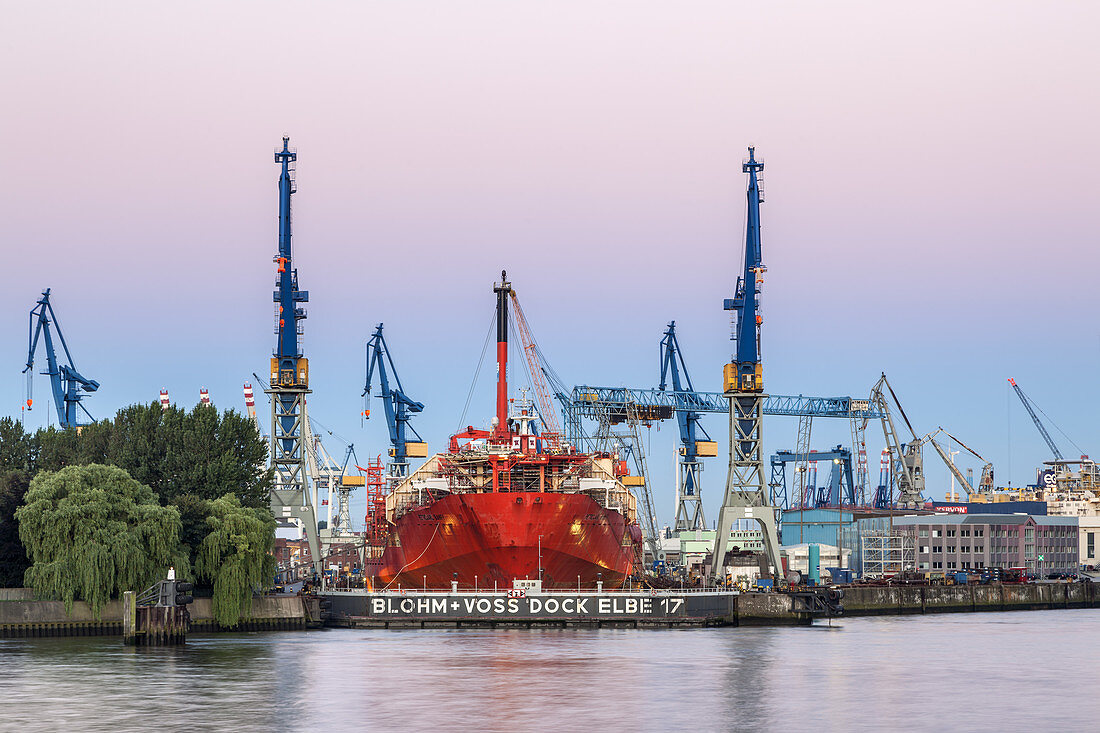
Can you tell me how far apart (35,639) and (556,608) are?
3009 cm

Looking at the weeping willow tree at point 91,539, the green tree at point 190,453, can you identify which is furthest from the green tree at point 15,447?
the weeping willow tree at point 91,539

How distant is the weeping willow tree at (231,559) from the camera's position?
8950cm

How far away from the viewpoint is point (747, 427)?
123 m

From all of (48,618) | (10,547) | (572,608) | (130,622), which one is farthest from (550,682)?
(10,547)

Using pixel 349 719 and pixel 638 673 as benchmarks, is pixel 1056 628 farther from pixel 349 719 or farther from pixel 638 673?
pixel 349 719

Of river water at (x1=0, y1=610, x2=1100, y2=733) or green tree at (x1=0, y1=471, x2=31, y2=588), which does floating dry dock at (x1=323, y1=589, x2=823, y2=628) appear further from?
green tree at (x1=0, y1=471, x2=31, y2=588)

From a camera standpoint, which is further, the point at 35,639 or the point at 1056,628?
the point at 1056,628

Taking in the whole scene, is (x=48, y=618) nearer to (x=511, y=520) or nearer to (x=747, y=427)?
(x=511, y=520)

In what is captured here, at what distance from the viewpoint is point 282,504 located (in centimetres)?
12112

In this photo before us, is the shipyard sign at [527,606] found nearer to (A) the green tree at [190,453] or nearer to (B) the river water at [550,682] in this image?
(B) the river water at [550,682]

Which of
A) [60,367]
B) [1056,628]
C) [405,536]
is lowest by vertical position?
[1056,628]

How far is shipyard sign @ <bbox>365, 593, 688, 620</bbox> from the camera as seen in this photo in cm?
9262

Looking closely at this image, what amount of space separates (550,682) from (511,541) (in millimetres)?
33248

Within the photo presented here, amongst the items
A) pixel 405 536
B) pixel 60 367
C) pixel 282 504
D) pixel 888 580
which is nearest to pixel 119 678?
pixel 405 536
